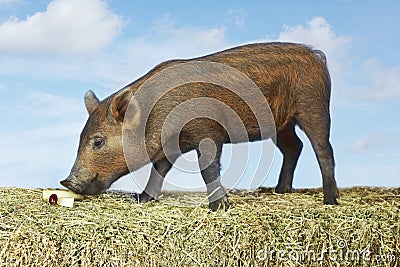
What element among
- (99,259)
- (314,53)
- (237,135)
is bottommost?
(99,259)

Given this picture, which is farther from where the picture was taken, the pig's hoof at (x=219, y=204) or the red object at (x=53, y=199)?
the red object at (x=53, y=199)

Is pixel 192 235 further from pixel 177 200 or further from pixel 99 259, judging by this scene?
pixel 177 200

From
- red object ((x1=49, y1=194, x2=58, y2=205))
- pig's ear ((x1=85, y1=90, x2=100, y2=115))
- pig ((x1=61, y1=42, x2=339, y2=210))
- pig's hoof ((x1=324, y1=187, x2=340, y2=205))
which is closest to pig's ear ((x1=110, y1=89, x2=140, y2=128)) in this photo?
pig ((x1=61, y1=42, x2=339, y2=210))

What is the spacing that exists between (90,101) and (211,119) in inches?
32.9

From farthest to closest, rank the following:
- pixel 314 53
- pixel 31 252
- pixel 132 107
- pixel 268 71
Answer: pixel 314 53 < pixel 268 71 < pixel 132 107 < pixel 31 252

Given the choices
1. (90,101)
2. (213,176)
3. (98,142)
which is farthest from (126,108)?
(213,176)

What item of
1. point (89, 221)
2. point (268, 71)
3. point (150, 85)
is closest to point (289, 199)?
Result: point (268, 71)

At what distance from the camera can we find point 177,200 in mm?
4402

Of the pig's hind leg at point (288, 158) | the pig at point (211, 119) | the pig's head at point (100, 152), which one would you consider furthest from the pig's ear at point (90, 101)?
the pig's hind leg at point (288, 158)

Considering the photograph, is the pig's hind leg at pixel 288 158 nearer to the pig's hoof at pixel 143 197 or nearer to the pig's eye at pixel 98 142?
the pig's hoof at pixel 143 197

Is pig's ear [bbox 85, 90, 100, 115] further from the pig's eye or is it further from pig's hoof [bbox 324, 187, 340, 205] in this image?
pig's hoof [bbox 324, 187, 340, 205]

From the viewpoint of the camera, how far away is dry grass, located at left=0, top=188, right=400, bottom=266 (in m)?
3.22

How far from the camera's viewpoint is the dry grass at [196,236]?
10.6ft

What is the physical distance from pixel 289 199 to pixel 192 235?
4.11 ft
